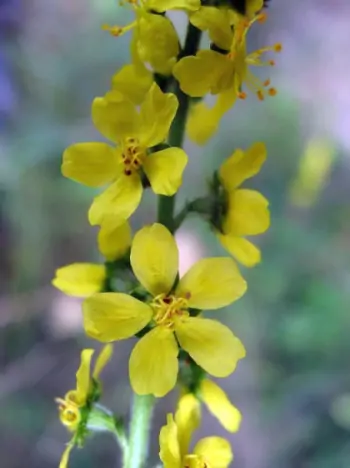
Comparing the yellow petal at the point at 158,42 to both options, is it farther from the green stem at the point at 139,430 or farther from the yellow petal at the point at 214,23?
the green stem at the point at 139,430

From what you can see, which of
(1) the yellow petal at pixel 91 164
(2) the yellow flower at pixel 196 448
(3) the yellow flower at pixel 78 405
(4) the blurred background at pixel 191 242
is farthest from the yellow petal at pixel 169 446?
(4) the blurred background at pixel 191 242

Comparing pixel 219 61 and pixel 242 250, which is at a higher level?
pixel 219 61

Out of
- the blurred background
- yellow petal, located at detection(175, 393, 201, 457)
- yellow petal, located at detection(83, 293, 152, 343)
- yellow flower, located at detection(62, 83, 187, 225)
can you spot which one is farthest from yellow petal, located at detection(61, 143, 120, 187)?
the blurred background

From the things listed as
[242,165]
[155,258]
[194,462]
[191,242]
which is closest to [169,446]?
[194,462]

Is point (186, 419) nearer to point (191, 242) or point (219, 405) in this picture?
point (219, 405)

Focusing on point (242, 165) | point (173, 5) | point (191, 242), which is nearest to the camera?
point (173, 5)

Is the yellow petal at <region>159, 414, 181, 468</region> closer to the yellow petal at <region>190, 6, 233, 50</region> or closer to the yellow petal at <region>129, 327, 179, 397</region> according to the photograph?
the yellow petal at <region>129, 327, 179, 397</region>

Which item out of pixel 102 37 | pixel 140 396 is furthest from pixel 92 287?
pixel 102 37
